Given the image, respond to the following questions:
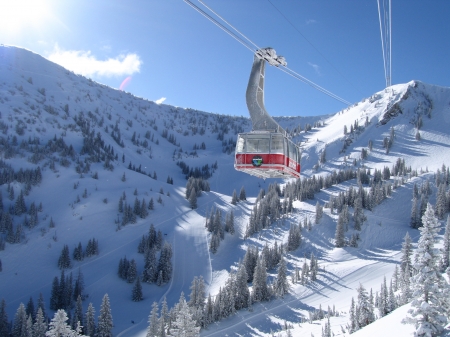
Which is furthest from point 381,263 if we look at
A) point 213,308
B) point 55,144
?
point 55,144

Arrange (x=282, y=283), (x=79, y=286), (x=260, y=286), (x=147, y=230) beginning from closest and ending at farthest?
(x=260, y=286) → (x=282, y=283) → (x=79, y=286) → (x=147, y=230)

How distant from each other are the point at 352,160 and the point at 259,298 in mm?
115840

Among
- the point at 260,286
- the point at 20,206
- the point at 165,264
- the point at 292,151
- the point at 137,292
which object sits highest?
the point at 292,151

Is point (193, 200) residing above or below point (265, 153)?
below

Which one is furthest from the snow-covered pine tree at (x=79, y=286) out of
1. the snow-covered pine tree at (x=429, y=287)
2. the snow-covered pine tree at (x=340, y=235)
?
the snow-covered pine tree at (x=429, y=287)

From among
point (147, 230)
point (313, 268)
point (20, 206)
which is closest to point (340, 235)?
point (313, 268)

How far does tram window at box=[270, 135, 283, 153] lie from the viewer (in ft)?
83.1

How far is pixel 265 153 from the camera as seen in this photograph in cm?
2548

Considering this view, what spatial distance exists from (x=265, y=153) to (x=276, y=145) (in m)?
0.90

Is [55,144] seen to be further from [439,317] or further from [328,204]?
[439,317]

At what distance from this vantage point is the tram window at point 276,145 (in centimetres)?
2533

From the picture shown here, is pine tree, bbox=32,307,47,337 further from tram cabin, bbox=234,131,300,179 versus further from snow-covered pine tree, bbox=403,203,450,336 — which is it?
snow-covered pine tree, bbox=403,203,450,336

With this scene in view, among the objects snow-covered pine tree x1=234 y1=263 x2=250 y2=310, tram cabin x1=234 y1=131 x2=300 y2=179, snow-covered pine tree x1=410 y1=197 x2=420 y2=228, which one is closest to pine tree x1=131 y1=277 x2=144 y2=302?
snow-covered pine tree x1=234 y1=263 x2=250 y2=310

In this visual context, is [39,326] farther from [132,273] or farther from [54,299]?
[132,273]
